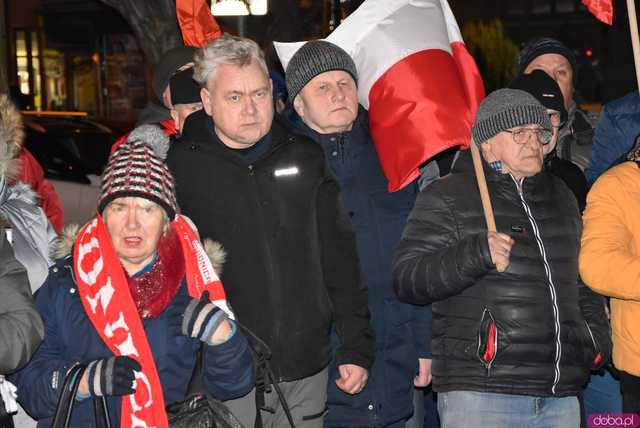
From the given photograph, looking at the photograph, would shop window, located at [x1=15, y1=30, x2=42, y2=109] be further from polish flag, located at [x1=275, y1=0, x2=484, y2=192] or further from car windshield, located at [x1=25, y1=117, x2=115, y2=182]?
polish flag, located at [x1=275, y1=0, x2=484, y2=192]

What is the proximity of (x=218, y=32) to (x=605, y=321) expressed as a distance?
3366 mm

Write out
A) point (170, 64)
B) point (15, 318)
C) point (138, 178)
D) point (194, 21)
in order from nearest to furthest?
point (15, 318) → point (138, 178) → point (170, 64) → point (194, 21)

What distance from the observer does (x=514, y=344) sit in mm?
4176

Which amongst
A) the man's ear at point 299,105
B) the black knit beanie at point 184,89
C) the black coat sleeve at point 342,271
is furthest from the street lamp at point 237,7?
the black coat sleeve at point 342,271

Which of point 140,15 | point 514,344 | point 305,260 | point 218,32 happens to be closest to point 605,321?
point 514,344

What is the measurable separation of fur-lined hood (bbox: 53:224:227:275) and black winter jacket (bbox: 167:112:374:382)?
0.22m

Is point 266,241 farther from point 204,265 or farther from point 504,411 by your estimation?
point 504,411

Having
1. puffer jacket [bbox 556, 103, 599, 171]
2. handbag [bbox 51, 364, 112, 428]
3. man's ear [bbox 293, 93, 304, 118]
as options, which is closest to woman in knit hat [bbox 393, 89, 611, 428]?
man's ear [bbox 293, 93, 304, 118]

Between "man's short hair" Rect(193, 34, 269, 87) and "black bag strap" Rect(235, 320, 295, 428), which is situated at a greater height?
"man's short hair" Rect(193, 34, 269, 87)

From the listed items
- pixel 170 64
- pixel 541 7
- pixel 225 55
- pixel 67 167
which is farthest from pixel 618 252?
pixel 541 7

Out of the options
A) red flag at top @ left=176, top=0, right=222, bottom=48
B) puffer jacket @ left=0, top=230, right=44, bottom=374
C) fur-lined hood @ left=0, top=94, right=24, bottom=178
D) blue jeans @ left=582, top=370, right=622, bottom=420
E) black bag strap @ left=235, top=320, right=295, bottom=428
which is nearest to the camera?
puffer jacket @ left=0, top=230, right=44, bottom=374

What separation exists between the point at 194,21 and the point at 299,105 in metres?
1.90

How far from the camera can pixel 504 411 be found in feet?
13.8

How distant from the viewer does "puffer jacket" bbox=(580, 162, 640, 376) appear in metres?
4.17
